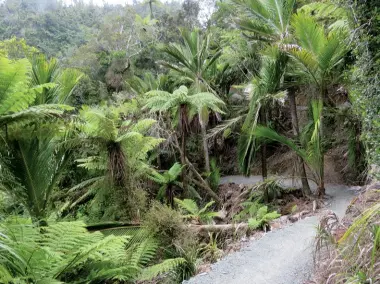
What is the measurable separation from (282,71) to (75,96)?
11.4 m

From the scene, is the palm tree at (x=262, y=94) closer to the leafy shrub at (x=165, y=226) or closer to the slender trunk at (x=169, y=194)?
the slender trunk at (x=169, y=194)

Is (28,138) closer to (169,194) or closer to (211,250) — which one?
(211,250)

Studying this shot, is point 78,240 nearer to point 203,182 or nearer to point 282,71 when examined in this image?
point 282,71

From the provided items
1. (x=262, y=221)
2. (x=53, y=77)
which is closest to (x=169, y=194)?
(x=262, y=221)

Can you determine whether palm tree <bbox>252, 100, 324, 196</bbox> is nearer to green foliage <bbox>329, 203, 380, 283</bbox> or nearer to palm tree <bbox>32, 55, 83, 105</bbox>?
green foliage <bbox>329, 203, 380, 283</bbox>

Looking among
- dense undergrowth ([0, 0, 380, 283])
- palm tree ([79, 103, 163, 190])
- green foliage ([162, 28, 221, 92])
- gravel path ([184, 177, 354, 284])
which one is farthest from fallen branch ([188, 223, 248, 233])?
green foliage ([162, 28, 221, 92])

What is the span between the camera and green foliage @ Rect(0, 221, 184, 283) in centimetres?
301

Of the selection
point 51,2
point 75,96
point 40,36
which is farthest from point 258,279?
point 51,2

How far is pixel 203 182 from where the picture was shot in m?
10.2

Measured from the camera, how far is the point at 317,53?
6246 millimetres

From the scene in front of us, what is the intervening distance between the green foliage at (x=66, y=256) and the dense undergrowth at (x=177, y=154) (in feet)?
0.06

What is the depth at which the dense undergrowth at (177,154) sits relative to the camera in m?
3.57

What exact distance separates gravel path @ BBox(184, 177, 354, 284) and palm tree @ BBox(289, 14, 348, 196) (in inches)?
111

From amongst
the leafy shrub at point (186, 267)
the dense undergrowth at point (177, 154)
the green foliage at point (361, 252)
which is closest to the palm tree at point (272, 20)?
the dense undergrowth at point (177, 154)
